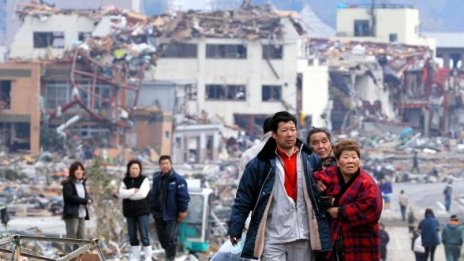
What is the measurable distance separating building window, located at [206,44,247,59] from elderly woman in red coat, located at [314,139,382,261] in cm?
5751

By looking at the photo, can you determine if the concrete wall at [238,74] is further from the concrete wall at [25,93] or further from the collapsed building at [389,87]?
the concrete wall at [25,93]

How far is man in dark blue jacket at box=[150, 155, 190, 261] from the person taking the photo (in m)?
14.1

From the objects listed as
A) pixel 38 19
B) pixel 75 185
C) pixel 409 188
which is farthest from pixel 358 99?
pixel 75 185

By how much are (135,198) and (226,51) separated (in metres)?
53.0

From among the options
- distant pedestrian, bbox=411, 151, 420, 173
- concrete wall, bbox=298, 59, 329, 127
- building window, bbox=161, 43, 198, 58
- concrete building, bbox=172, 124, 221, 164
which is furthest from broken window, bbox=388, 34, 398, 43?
distant pedestrian, bbox=411, 151, 420, 173

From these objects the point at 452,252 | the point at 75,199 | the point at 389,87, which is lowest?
the point at 452,252

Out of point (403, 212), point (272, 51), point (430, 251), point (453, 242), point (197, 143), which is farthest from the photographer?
point (272, 51)

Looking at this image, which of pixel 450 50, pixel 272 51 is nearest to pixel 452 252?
pixel 272 51

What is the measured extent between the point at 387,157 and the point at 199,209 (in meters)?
38.4

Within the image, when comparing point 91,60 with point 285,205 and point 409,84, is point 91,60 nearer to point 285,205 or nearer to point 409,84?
point 409,84

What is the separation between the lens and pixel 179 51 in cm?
6719

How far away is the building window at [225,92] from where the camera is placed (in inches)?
2630

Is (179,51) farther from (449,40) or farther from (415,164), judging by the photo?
(449,40)

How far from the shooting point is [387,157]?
199 feet
